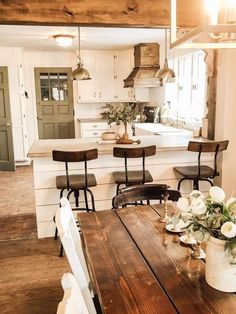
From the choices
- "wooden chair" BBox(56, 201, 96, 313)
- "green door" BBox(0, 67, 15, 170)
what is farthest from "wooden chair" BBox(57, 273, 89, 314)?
"green door" BBox(0, 67, 15, 170)

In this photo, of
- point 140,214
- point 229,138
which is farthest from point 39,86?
point 140,214

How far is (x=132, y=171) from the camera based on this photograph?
3.45 metres

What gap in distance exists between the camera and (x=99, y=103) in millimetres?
7234

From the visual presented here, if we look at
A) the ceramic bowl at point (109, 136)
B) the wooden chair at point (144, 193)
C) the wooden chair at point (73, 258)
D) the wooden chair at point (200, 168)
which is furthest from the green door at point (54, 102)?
the wooden chair at point (73, 258)

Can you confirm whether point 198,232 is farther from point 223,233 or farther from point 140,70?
point 140,70

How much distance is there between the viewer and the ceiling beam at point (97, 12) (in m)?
2.97

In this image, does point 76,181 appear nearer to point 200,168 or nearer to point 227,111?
point 200,168

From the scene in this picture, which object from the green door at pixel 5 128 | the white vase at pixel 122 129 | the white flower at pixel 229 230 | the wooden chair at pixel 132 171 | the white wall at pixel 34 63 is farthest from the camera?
the white wall at pixel 34 63

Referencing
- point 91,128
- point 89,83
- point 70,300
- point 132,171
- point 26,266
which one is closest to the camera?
point 70,300

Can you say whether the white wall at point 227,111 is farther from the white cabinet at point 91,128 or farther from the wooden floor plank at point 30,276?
the white cabinet at point 91,128

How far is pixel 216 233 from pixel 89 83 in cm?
601

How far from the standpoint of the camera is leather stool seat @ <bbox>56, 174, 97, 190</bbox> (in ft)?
10.0

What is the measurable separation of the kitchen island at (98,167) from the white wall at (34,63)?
3377 mm

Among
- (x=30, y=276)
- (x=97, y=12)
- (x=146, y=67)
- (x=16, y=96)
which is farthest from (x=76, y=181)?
(x=16, y=96)
